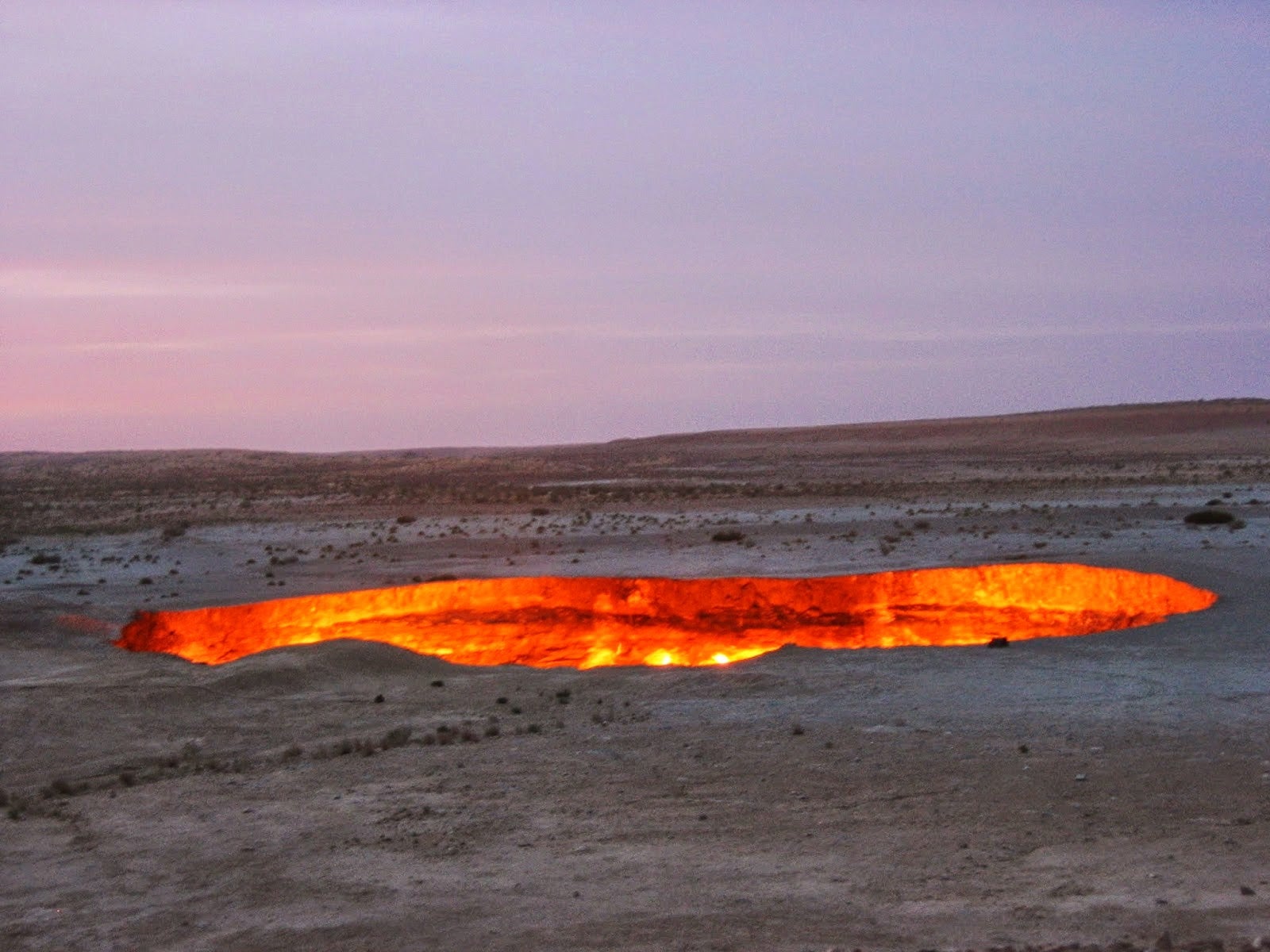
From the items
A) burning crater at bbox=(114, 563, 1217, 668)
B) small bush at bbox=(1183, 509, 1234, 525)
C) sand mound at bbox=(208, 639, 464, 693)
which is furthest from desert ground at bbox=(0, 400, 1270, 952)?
small bush at bbox=(1183, 509, 1234, 525)

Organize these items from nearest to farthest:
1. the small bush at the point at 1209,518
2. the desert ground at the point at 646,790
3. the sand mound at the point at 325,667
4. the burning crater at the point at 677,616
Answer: the desert ground at the point at 646,790, the sand mound at the point at 325,667, the burning crater at the point at 677,616, the small bush at the point at 1209,518

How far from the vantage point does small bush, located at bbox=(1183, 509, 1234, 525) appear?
90.2 feet

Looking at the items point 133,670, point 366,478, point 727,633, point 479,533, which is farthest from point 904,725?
point 366,478

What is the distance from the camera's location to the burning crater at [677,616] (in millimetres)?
19078

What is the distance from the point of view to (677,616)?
67.8ft

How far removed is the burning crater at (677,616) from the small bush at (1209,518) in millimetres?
9326

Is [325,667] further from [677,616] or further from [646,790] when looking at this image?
[677,616]

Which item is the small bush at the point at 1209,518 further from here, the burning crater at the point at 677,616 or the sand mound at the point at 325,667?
the sand mound at the point at 325,667

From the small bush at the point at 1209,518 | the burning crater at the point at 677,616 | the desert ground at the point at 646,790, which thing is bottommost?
the burning crater at the point at 677,616

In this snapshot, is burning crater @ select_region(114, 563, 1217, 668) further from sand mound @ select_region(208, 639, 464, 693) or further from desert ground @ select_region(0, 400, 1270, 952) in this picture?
sand mound @ select_region(208, 639, 464, 693)

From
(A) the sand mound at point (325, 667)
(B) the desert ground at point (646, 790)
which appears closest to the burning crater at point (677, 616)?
(B) the desert ground at point (646, 790)

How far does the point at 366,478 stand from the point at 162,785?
221ft

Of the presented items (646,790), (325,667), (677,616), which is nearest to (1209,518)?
(677,616)

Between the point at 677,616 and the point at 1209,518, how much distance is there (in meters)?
13.3
